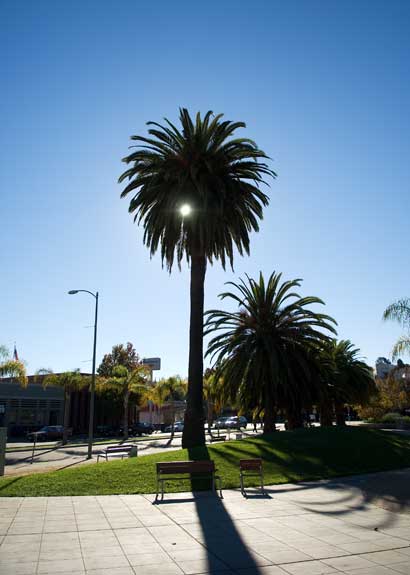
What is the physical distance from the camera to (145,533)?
9.05m

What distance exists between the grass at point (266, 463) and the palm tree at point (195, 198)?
406cm

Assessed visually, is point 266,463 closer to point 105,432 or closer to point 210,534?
point 210,534

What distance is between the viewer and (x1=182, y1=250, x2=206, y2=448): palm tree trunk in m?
23.4

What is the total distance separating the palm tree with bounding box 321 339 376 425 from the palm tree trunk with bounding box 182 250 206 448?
15.3 metres

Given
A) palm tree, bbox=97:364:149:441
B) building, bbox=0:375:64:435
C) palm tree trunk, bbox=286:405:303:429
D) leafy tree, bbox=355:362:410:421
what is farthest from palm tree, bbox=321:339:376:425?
building, bbox=0:375:64:435

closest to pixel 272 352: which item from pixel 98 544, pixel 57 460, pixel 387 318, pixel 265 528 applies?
pixel 387 318

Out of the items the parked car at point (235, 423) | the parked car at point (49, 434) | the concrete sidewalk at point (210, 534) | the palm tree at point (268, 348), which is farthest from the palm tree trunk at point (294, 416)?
the parked car at point (235, 423)

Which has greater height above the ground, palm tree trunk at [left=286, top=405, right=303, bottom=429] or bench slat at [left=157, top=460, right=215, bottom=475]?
palm tree trunk at [left=286, top=405, right=303, bottom=429]

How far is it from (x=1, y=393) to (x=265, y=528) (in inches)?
1985

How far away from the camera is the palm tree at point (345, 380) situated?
38.1 m

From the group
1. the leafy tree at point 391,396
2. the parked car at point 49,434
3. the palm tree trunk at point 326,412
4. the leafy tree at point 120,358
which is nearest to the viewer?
the palm tree trunk at point 326,412

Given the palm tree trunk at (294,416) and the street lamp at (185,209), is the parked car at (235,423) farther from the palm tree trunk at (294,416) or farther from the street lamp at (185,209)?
the street lamp at (185,209)

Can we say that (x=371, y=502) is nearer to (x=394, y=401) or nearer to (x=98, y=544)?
(x=98, y=544)

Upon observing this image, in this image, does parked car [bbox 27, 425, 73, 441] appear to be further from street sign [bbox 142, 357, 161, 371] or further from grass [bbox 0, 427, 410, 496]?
street sign [bbox 142, 357, 161, 371]
